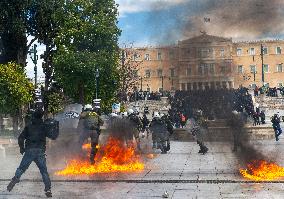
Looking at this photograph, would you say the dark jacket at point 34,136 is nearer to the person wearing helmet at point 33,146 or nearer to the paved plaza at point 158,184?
the person wearing helmet at point 33,146

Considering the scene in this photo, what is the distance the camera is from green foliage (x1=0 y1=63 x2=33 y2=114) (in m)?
36.5

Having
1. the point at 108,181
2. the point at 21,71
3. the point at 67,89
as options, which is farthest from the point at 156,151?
the point at 67,89

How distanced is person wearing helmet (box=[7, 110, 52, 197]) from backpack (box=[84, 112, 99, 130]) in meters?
4.49

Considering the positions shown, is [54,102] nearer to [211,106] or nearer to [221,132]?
[211,106]

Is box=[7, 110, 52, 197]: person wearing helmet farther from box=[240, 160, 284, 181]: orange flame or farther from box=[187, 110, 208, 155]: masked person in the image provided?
box=[187, 110, 208, 155]: masked person

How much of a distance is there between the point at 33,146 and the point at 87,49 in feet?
106

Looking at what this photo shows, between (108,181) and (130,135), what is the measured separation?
10052 millimetres

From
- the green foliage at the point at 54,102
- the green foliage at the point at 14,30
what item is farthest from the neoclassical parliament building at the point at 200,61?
the green foliage at the point at 54,102

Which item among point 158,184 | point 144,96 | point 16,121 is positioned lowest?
point 158,184

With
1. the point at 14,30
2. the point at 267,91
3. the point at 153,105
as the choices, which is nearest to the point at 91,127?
the point at 14,30

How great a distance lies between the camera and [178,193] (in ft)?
34.5

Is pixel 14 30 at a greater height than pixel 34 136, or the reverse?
pixel 14 30

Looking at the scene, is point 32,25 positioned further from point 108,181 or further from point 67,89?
point 108,181

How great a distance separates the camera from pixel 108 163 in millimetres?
15359
